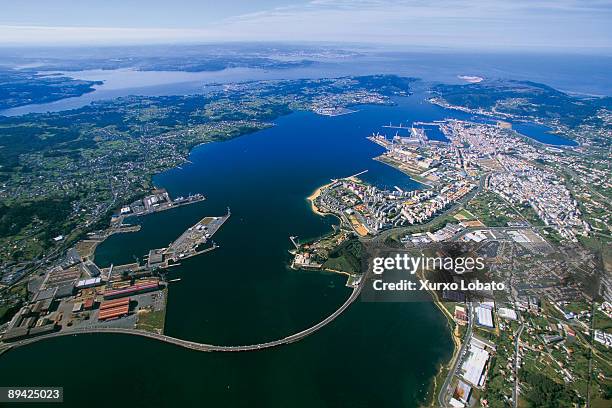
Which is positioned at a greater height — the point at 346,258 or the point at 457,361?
the point at 346,258

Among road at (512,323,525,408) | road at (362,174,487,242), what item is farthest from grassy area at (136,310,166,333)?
road at (512,323,525,408)

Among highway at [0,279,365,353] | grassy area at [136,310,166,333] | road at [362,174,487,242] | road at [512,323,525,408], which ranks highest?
road at [512,323,525,408]

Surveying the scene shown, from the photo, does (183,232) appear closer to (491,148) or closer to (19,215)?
(19,215)

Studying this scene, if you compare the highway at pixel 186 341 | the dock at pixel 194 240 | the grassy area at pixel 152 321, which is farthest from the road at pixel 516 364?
the dock at pixel 194 240

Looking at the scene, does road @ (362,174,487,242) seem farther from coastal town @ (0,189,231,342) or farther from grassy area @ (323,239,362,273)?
coastal town @ (0,189,231,342)

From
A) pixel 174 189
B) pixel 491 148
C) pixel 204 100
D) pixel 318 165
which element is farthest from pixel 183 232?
pixel 204 100

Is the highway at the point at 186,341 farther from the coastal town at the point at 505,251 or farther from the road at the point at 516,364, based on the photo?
the road at the point at 516,364

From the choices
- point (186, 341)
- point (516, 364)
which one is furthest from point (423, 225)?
point (186, 341)

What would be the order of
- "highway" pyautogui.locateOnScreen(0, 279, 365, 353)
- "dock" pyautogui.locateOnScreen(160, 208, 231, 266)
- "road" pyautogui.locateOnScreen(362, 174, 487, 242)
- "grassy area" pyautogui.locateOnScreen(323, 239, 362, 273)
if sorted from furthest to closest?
"road" pyautogui.locateOnScreen(362, 174, 487, 242)
"dock" pyautogui.locateOnScreen(160, 208, 231, 266)
"grassy area" pyautogui.locateOnScreen(323, 239, 362, 273)
"highway" pyautogui.locateOnScreen(0, 279, 365, 353)

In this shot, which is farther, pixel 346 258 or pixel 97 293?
pixel 346 258

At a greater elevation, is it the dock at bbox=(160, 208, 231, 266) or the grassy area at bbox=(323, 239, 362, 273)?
the grassy area at bbox=(323, 239, 362, 273)

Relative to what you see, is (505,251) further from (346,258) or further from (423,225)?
(346,258)

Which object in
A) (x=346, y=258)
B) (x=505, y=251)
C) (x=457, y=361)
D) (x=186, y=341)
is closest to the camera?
(x=457, y=361)
